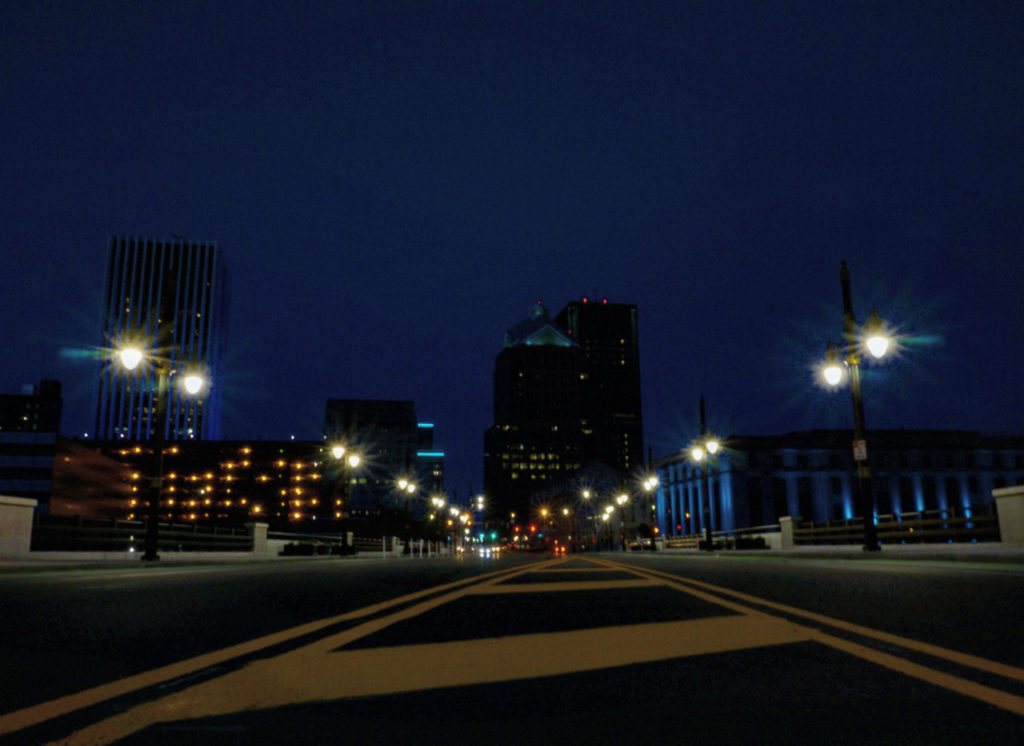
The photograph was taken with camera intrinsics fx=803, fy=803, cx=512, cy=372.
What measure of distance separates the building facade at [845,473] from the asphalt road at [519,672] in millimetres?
107069

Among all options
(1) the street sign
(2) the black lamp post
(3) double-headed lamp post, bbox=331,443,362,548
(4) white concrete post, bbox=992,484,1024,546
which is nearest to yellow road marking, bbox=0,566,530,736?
(2) the black lamp post

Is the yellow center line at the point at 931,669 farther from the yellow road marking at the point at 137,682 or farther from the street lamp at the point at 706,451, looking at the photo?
the street lamp at the point at 706,451

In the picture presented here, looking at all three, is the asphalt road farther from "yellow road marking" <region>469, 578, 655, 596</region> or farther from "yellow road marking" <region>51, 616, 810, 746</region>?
"yellow road marking" <region>469, 578, 655, 596</region>

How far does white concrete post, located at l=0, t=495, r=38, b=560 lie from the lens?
18.8 m

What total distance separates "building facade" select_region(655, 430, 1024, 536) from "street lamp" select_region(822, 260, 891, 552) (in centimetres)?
8926

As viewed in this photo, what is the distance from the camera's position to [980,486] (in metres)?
114

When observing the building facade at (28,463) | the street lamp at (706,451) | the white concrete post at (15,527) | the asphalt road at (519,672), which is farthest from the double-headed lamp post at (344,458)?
the building facade at (28,463)

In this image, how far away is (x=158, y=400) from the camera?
1986cm

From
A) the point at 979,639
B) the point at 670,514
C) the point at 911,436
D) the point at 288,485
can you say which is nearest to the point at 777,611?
the point at 979,639

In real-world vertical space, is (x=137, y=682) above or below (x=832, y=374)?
below

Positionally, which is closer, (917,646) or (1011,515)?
(917,646)

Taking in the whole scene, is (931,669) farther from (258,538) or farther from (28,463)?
(28,463)

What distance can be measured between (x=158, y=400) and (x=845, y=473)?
4326 inches

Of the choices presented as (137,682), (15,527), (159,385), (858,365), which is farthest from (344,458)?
(137,682)
